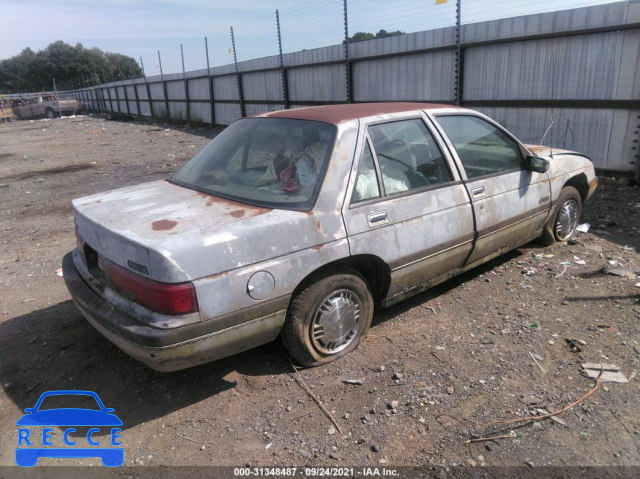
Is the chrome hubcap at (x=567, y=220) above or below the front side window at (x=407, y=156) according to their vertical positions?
below

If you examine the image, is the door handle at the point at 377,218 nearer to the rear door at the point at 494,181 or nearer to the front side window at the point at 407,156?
the front side window at the point at 407,156

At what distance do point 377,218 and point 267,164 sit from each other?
2.86 feet

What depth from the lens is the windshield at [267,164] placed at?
3107 mm

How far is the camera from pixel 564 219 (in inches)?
207

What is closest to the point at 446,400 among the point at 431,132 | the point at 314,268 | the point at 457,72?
the point at 314,268

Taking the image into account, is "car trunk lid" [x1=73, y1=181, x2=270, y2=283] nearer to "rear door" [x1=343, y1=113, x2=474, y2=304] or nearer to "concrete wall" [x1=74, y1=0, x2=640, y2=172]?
"rear door" [x1=343, y1=113, x2=474, y2=304]

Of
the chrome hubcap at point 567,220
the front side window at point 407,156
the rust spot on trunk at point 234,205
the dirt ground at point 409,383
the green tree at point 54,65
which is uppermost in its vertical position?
the green tree at point 54,65

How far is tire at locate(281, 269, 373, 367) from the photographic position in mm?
3020

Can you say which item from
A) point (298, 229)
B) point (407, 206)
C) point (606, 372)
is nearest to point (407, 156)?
point (407, 206)

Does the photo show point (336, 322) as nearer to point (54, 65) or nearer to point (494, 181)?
point (494, 181)

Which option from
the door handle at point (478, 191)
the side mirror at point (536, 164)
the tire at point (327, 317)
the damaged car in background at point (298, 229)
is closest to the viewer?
the damaged car in background at point (298, 229)

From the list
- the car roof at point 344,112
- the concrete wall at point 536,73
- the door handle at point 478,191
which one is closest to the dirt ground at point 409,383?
the door handle at point 478,191

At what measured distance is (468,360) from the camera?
10.8ft

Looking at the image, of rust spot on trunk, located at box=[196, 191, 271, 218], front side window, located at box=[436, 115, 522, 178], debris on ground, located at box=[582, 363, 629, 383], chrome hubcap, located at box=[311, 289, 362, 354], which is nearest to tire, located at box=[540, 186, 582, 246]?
front side window, located at box=[436, 115, 522, 178]
